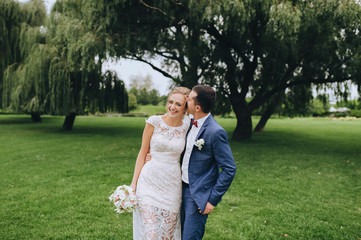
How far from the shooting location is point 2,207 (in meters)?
4.90

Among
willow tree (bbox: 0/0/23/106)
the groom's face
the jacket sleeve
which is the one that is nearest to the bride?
the groom's face

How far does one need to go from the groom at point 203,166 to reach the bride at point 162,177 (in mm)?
114

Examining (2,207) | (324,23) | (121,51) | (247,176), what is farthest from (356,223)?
(121,51)

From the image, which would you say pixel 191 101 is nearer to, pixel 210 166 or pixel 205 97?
pixel 205 97

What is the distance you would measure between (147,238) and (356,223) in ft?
12.9

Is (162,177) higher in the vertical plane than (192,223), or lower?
higher

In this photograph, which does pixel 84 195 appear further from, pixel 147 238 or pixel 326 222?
pixel 326 222

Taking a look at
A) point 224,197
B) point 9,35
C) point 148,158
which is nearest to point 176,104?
point 148,158

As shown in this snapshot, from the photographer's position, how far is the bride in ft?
7.98

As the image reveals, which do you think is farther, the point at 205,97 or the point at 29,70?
the point at 29,70

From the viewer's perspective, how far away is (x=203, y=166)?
7.79 ft

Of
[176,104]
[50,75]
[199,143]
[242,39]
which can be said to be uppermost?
[242,39]

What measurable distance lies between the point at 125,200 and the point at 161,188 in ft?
1.13

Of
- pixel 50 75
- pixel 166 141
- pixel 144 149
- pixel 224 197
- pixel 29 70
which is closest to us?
pixel 166 141
